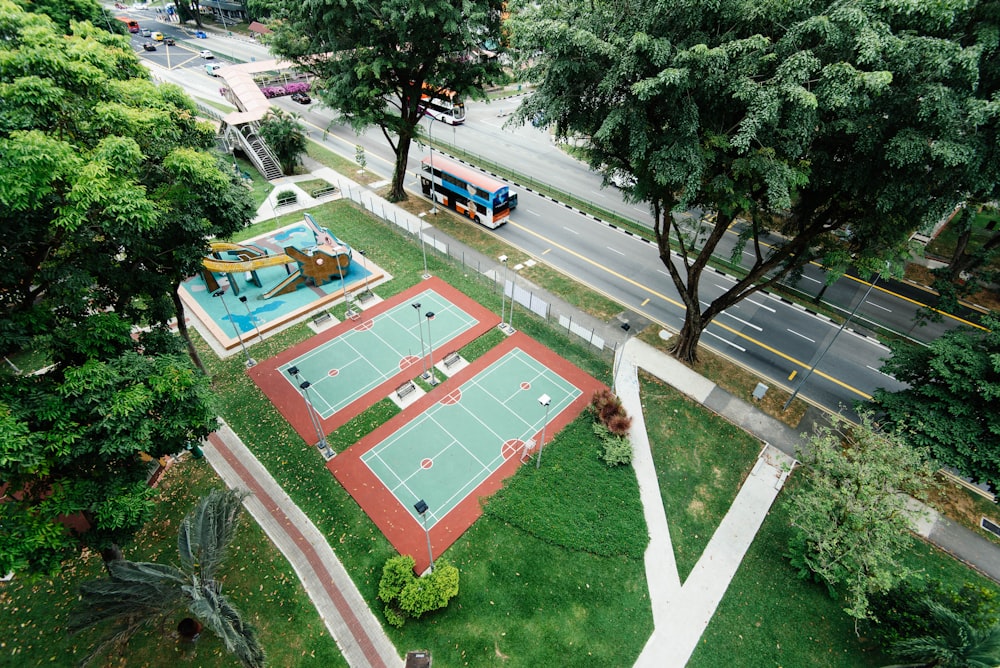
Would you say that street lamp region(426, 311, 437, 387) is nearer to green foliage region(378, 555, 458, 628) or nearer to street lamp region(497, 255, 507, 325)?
street lamp region(497, 255, 507, 325)

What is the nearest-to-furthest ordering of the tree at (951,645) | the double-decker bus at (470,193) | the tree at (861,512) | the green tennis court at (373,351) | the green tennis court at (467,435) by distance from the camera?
the tree at (951,645) → the tree at (861,512) → the green tennis court at (467,435) → the green tennis court at (373,351) → the double-decker bus at (470,193)

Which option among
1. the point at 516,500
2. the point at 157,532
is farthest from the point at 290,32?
the point at 516,500

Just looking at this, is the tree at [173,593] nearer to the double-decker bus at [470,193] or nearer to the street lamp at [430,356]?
the street lamp at [430,356]

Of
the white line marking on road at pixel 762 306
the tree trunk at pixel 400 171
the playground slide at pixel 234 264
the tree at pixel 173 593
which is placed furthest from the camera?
the tree trunk at pixel 400 171

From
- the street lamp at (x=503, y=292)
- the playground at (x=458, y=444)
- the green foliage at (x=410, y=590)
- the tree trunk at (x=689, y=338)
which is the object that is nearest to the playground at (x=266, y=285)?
the street lamp at (x=503, y=292)

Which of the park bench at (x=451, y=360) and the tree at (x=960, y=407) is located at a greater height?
the tree at (x=960, y=407)

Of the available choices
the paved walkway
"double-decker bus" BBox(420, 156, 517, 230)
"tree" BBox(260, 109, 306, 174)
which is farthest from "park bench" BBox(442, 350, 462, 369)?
"tree" BBox(260, 109, 306, 174)
